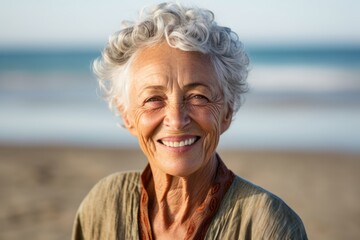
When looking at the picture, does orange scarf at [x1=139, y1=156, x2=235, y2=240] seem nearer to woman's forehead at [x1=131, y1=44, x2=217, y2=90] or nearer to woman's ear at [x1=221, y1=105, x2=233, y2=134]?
woman's ear at [x1=221, y1=105, x2=233, y2=134]

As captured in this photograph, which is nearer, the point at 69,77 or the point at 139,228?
the point at 139,228

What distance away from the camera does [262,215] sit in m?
3.04

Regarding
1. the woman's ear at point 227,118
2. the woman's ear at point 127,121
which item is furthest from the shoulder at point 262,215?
the woman's ear at point 127,121

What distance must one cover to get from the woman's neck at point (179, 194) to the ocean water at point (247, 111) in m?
2.04

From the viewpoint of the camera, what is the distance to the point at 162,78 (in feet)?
9.71

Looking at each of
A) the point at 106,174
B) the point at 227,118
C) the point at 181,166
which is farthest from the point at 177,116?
the point at 106,174

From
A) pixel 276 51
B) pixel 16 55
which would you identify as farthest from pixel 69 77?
pixel 276 51

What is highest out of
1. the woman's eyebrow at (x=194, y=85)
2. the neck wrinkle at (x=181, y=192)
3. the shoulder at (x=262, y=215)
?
the woman's eyebrow at (x=194, y=85)

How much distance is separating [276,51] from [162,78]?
30.6m

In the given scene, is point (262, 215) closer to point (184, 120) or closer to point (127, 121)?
point (184, 120)

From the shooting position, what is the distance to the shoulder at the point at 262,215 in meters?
3.03

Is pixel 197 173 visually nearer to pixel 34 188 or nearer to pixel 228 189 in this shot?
pixel 228 189

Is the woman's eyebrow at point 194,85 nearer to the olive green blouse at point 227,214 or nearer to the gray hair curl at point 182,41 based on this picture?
the gray hair curl at point 182,41

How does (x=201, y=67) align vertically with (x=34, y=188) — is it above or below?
below
